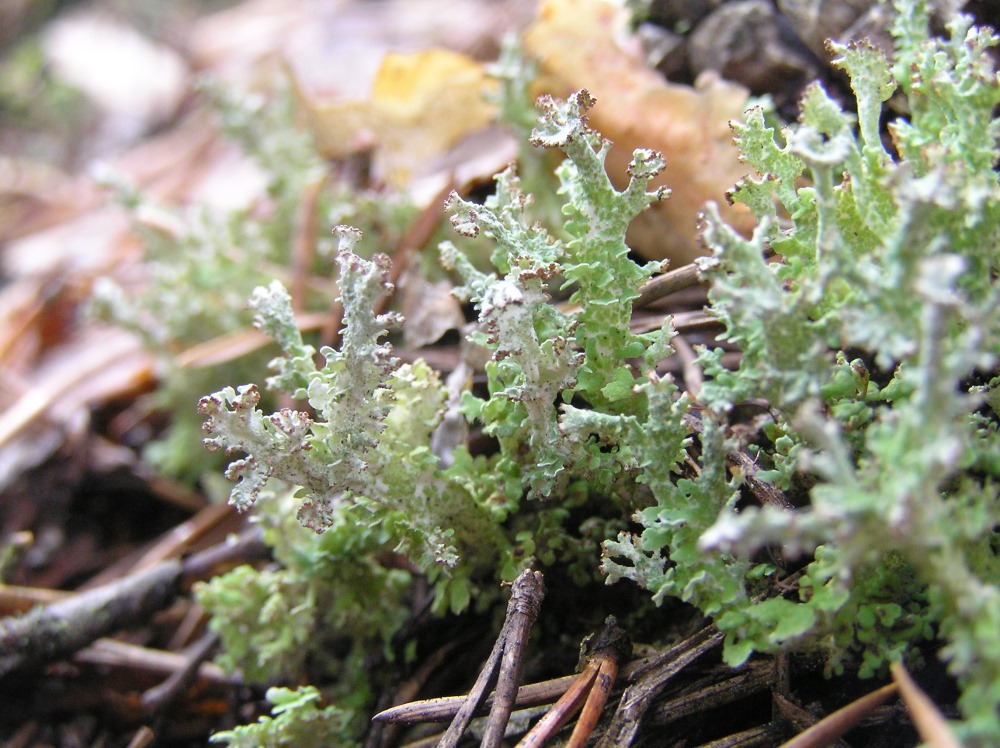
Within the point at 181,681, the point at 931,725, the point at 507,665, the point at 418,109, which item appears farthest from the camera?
the point at 418,109

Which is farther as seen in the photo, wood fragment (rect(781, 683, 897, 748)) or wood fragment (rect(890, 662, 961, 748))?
wood fragment (rect(781, 683, 897, 748))

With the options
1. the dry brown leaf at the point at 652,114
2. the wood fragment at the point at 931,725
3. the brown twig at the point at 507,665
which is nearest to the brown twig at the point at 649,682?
the brown twig at the point at 507,665

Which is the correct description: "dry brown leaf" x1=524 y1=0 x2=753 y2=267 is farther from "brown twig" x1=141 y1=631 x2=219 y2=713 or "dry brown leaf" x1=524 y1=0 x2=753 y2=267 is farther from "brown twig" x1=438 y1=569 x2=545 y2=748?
"brown twig" x1=141 y1=631 x2=219 y2=713

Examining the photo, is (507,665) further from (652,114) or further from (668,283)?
(652,114)

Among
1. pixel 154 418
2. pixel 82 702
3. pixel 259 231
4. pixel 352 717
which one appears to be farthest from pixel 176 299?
pixel 352 717

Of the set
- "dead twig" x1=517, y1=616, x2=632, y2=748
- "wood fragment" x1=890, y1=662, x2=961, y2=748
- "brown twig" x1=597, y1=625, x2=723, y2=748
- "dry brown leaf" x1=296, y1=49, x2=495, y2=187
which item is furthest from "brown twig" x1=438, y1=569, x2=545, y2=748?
"dry brown leaf" x1=296, y1=49, x2=495, y2=187

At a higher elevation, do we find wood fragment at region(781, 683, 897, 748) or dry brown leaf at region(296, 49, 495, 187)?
dry brown leaf at region(296, 49, 495, 187)

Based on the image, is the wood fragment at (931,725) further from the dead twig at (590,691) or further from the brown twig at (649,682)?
the dead twig at (590,691)

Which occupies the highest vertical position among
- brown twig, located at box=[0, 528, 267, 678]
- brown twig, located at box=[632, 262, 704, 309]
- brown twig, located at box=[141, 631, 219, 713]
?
brown twig, located at box=[632, 262, 704, 309]

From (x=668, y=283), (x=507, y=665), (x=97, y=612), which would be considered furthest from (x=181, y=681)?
(x=668, y=283)
